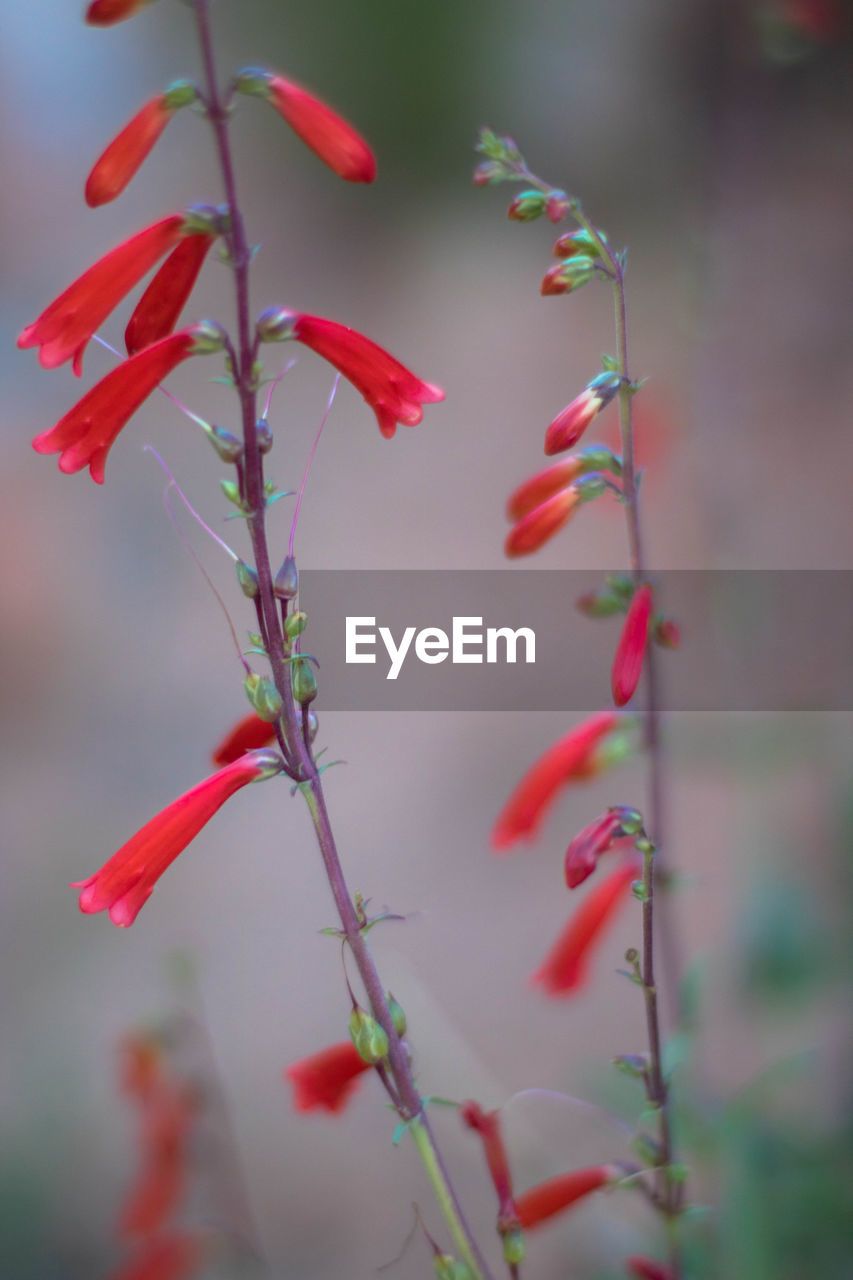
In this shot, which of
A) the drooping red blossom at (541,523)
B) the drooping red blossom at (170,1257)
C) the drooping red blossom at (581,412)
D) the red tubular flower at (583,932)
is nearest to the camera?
the drooping red blossom at (581,412)

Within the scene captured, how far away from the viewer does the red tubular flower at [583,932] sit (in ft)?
2.27

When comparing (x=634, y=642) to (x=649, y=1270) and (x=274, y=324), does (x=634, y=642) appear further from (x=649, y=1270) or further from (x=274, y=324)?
(x=649, y=1270)

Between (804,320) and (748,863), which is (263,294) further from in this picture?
(748,863)

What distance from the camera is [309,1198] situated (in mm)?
1413

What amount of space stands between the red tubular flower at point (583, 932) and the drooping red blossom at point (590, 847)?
0.20 m

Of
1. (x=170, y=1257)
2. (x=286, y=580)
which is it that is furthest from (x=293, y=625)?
(x=170, y=1257)

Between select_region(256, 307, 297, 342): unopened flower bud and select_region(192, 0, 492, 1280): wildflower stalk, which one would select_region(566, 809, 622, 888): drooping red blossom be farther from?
select_region(256, 307, 297, 342): unopened flower bud

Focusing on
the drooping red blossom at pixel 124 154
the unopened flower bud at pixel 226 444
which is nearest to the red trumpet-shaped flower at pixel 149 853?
the unopened flower bud at pixel 226 444

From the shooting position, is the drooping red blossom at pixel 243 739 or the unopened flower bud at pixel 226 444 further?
the drooping red blossom at pixel 243 739

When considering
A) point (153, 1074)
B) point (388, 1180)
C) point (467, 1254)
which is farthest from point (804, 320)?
point (467, 1254)

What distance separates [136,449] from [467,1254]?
2.26 metres

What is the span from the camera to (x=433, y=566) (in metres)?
2.25

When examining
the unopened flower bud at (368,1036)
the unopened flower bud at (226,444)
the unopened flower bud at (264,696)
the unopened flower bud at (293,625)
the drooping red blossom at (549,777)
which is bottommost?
the unopened flower bud at (368,1036)

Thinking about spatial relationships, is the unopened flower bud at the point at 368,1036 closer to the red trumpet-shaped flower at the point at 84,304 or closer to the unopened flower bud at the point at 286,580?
the unopened flower bud at the point at 286,580
